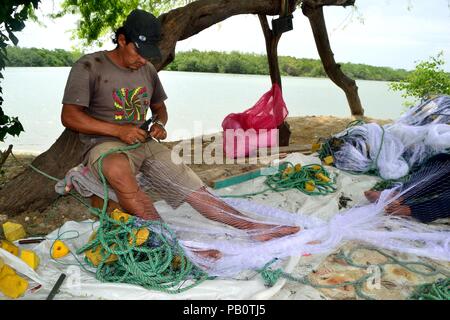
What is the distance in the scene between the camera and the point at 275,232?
2.73 meters

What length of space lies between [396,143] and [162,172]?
246cm

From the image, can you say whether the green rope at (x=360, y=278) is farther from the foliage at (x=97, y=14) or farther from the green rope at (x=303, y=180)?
the foliage at (x=97, y=14)

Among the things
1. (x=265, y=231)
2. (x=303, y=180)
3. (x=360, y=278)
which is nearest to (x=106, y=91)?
(x=265, y=231)

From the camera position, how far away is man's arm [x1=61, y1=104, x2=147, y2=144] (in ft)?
9.11

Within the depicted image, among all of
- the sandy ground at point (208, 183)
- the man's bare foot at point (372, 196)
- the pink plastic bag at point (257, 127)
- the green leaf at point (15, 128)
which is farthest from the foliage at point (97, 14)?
the man's bare foot at point (372, 196)

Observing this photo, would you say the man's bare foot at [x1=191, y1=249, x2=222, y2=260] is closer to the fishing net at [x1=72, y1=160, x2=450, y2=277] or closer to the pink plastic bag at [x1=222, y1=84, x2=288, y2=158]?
the fishing net at [x1=72, y1=160, x2=450, y2=277]

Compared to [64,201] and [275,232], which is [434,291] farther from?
[64,201]

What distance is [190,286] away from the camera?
226 cm

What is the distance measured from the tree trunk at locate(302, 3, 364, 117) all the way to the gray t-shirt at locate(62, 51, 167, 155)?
4.27m

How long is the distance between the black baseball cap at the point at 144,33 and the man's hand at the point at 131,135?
0.48m

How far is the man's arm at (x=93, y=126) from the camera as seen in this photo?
2.78m

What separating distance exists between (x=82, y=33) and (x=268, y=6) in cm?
330

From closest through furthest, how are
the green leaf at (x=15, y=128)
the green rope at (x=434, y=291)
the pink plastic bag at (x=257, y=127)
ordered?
the green rope at (x=434, y=291) → the green leaf at (x=15, y=128) → the pink plastic bag at (x=257, y=127)
